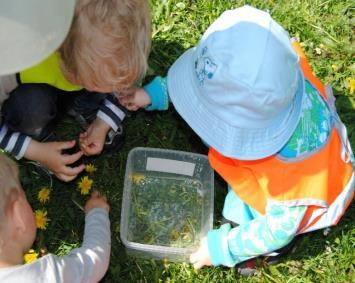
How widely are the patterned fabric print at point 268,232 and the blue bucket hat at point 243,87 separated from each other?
0.24 meters

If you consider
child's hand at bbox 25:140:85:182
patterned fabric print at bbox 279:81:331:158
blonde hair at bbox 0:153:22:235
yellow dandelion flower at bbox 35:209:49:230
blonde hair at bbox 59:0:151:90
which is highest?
blonde hair at bbox 59:0:151:90

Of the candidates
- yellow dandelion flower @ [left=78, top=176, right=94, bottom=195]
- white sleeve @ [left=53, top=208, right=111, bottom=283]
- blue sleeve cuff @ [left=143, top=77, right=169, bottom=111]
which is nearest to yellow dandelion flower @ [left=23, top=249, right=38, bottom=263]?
white sleeve @ [left=53, top=208, right=111, bottom=283]

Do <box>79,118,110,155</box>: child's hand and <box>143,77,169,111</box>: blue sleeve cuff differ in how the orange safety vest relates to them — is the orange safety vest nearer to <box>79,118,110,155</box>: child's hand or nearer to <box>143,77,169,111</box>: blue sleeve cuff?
<box>143,77,169,111</box>: blue sleeve cuff

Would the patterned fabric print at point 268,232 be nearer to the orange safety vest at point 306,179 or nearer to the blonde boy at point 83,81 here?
the orange safety vest at point 306,179

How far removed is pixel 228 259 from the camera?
1914 millimetres

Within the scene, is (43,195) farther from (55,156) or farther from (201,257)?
(201,257)

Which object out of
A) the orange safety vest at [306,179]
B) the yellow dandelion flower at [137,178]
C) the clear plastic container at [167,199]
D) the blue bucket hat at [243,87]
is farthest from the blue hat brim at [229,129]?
the yellow dandelion flower at [137,178]

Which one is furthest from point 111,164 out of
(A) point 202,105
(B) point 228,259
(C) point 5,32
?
(C) point 5,32

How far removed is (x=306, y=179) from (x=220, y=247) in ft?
1.31

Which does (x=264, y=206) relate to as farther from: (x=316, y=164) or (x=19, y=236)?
(x=19, y=236)

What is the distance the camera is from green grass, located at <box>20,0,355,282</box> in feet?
6.85

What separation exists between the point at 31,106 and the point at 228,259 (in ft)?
2.78

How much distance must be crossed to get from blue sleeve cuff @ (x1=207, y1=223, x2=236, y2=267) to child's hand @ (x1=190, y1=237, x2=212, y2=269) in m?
0.03

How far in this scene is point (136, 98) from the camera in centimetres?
198
